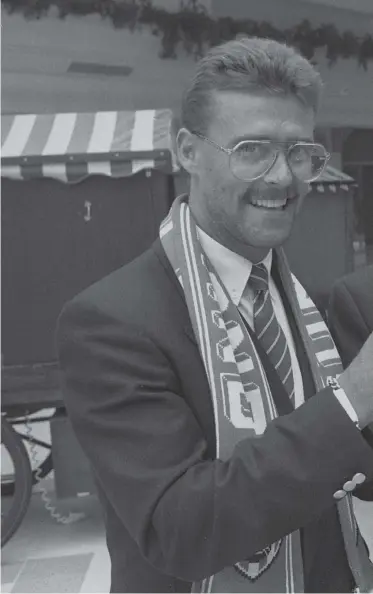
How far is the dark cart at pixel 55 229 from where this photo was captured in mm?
3369

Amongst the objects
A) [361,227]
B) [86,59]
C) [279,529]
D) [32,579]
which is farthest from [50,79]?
[279,529]

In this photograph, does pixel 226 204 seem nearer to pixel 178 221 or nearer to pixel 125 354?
pixel 178 221

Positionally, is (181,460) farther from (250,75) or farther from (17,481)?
(17,481)

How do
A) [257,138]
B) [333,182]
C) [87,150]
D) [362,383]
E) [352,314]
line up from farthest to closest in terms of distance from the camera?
[333,182], [87,150], [352,314], [257,138], [362,383]

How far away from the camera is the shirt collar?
4.06 ft

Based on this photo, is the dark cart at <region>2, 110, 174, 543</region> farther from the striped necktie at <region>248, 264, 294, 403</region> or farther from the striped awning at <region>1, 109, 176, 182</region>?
the striped necktie at <region>248, 264, 294, 403</region>

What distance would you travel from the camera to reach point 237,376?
44.6 inches

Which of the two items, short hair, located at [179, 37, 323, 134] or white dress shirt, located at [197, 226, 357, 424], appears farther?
white dress shirt, located at [197, 226, 357, 424]

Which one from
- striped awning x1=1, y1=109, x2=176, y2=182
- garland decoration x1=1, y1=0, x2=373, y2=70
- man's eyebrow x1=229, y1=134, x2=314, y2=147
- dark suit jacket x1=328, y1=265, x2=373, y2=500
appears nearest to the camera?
man's eyebrow x1=229, y1=134, x2=314, y2=147

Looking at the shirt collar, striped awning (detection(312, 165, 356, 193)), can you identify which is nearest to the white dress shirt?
the shirt collar

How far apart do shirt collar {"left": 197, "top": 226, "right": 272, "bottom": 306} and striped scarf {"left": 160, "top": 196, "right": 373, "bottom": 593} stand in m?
0.02

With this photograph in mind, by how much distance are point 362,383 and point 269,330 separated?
32 centimetres

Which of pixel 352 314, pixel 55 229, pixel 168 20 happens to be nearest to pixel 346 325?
pixel 352 314

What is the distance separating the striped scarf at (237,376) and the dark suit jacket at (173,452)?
0.02m
